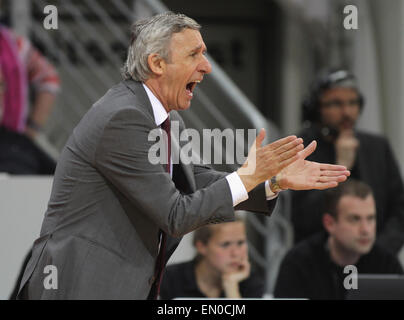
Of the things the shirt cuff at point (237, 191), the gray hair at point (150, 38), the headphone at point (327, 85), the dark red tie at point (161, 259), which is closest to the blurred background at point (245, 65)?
the headphone at point (327, 85)

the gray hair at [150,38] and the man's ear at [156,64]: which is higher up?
the gray hair at [150,38]

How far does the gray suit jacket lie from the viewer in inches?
80.4

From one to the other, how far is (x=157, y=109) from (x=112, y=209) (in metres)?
0.29

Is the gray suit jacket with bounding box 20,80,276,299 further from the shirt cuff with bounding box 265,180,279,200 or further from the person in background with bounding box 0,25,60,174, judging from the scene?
the person in background with bounding box 0,25,60,174

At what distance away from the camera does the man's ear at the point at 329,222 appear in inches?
135

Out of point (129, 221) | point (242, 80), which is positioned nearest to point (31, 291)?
point (129, 221)

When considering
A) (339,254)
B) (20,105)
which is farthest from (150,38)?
(20,105)

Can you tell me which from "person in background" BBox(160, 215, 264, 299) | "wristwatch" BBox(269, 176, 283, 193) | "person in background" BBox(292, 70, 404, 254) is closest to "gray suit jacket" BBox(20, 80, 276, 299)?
"wristwatch" BBox(269, 176, 283, 193)

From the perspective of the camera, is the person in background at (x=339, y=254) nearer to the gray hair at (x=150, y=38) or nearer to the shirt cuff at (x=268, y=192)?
the shirt cuff at (x=268, y=192)

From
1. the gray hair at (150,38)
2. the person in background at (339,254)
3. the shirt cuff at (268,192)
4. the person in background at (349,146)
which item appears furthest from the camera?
the person in background at (349,146)

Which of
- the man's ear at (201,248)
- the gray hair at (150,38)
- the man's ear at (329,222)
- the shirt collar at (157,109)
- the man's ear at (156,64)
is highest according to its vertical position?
the gray hair at (150,38)

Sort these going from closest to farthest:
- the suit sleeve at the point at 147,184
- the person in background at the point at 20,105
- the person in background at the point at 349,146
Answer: the suit sleeve at the point at 147,184, the person in background at the point at 349,146, the person in background at the point at 20,105

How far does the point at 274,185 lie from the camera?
226cm

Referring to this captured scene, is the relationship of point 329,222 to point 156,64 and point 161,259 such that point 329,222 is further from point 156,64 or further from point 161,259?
point 156,64
